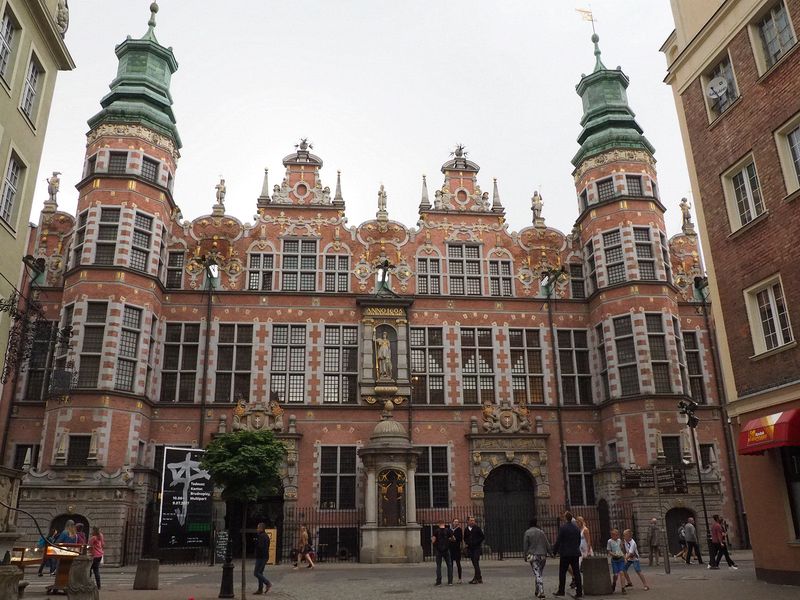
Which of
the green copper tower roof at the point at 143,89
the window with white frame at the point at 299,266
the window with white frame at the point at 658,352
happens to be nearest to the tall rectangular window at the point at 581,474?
the window with white frame at the point at 658,352

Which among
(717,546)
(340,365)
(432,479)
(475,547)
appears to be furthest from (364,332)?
(717,546)

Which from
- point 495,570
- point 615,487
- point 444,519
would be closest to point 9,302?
point 495,570

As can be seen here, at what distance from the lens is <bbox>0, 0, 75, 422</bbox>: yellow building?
58.9 ft

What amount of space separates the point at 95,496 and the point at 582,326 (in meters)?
23.8

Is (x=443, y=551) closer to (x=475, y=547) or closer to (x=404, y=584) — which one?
(x=475, y=547)

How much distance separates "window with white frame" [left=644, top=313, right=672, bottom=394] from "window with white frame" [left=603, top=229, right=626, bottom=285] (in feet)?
8.31

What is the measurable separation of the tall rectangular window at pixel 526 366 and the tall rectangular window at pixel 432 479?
15.7ft

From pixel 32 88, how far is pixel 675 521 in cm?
2942

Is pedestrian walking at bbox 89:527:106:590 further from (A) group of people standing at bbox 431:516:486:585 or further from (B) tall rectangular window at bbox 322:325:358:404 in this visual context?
(B) tall rectangular window at bbox 322:325:358:404

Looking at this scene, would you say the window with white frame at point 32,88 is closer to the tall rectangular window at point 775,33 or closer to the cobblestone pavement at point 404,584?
the cobblestone pavement at point 404,584

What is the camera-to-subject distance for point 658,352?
32.4 meters

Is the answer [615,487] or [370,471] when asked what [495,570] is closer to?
[370,471]

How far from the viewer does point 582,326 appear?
1393 inches

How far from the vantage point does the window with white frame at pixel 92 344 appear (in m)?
29.2
